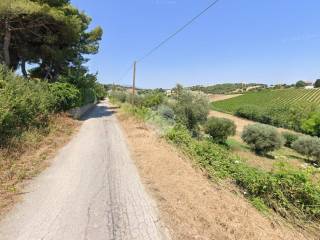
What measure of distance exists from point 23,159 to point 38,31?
1504 cm

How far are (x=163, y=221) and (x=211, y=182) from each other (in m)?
2.86

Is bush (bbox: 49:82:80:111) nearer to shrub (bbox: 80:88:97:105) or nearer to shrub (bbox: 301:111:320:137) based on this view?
shrub (bbox: 80:88:97:105)

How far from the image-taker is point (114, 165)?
Result: 27.3 feet

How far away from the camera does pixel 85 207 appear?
5094mm

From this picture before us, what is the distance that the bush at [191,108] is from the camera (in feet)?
75.8

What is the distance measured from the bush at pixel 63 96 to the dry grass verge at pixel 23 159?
6148mm

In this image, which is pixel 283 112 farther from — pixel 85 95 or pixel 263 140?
pixel 85 95

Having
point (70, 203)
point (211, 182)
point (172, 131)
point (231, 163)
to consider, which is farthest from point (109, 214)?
point (172, 131)

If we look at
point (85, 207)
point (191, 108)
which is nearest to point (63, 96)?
point (191, 108)

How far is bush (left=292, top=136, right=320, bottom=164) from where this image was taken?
30.1 m

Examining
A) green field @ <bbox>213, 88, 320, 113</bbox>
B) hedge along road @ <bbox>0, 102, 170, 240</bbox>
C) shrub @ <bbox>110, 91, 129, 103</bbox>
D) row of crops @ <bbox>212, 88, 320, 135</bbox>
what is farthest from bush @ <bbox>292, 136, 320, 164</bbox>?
green field @ <bbox>213, 88, 320, 113</bbox>

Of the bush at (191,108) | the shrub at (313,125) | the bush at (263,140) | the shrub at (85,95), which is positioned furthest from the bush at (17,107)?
the shrub at (313,125)

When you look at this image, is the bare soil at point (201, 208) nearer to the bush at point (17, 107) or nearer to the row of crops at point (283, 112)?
the bush at point (17, 107)

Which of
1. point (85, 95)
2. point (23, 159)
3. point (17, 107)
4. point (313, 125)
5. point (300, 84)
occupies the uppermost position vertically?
point (300, 84)
